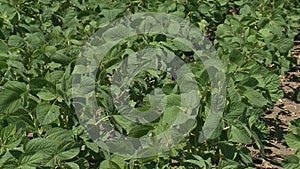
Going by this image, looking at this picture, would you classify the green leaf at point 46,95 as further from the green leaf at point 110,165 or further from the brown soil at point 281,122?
the brown soil at point 281,122

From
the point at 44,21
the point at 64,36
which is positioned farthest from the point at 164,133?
the point at 44,21

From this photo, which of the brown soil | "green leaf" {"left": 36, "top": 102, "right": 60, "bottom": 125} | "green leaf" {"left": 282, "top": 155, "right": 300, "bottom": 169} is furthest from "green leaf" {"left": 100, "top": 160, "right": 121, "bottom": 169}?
the brown soil

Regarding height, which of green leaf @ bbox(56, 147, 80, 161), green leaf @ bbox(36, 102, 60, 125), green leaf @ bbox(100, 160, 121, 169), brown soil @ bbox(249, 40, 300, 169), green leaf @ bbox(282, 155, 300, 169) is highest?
green leaf @ bbox(36, 102, 60, 125)

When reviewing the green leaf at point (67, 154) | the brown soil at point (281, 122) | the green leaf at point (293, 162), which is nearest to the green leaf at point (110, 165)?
the green leaf at point (67, 154)

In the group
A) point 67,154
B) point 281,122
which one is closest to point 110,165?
point 67,154

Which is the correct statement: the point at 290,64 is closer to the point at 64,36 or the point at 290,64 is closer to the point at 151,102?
the point at 64,36

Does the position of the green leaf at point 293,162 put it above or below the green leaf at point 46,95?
below

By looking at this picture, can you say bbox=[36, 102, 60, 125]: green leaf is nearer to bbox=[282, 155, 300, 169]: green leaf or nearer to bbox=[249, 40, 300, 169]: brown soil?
bbox=[282, 155, 300, 169]: green leaf
